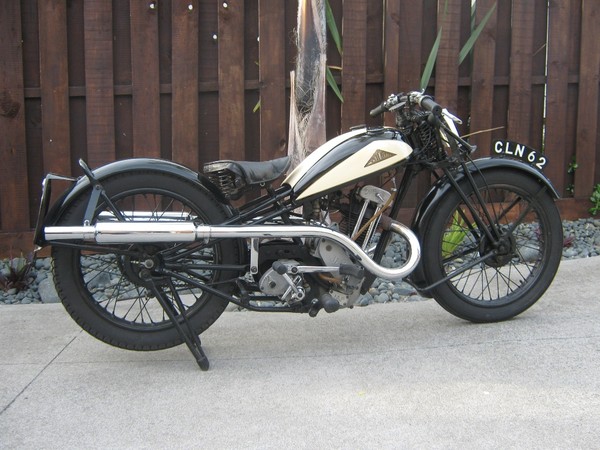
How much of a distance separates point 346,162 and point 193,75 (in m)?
2.42

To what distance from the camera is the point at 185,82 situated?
533 cm

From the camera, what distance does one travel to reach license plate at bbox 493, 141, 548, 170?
377 cm

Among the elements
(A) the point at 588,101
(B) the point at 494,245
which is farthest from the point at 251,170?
(A) the point at 588,101

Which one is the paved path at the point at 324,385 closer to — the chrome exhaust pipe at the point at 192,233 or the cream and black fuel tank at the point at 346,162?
the chrome exhaust pipe at the point at 192,233

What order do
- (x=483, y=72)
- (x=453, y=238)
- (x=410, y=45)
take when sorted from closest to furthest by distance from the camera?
(x=453, y=238) < (x=410, y=45) < (x=483, y=72)

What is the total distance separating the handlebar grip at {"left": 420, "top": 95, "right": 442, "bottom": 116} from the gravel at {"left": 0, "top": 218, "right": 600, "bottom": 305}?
151cm

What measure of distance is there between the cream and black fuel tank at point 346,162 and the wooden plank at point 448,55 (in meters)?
2.31

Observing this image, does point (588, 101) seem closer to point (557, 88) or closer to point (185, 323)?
point (557, 88)

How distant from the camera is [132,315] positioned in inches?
171

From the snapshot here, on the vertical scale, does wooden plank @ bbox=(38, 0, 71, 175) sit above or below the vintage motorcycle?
above

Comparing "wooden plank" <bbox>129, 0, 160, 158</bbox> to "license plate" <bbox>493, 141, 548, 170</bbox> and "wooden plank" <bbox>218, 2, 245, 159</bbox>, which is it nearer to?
"wooden plank" <bbox>218, 2, 245, 159</bbox>

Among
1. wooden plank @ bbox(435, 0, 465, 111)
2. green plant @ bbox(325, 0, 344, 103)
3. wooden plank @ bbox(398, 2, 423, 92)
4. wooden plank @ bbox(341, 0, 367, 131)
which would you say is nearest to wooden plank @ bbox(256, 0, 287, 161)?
green plant @ bbox(325, 0, 344, 103)

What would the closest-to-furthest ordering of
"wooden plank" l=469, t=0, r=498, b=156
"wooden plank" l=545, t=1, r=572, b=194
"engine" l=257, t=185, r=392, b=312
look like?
1. "engine" l=257, t=185, r=392, b=312
2. "wooden plank" l=469, t=0, r=498, b=156
3. "wooden plank" l=545, t=1, r=572, b=194

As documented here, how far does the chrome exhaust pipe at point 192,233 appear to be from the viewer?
3090mm
